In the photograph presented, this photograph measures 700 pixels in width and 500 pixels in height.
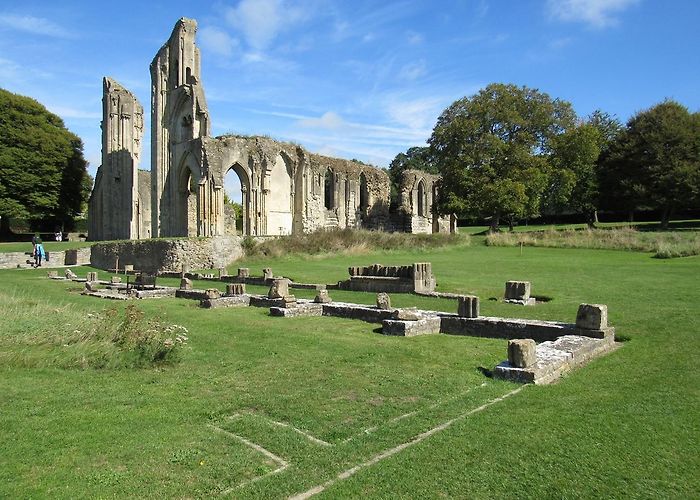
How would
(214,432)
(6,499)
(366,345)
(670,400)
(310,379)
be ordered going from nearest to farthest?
(6,499) < (214,432) < (670,400) < (310,379) < (366,345)

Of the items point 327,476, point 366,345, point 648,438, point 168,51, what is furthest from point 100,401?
point 168,51

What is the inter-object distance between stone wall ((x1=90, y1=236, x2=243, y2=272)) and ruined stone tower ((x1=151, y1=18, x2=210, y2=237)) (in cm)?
874

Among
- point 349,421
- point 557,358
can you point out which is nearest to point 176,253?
point 557,358

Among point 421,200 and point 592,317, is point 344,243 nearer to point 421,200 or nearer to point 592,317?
point 421,200

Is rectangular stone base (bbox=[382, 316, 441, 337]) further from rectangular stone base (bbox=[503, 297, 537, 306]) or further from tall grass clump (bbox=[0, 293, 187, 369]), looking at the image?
tall grass clump (bbox=[0, 293, 187, 369])

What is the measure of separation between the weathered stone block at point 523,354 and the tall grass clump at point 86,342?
15.6 feet

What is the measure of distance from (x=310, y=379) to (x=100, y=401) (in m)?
2.45

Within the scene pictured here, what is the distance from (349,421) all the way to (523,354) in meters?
2.69

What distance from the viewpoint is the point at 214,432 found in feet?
17.4

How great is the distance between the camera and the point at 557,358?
7.53m

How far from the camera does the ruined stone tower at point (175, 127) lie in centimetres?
3647

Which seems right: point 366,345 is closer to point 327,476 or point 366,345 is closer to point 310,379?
point 310,379

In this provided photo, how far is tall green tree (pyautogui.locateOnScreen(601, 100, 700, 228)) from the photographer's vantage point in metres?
38.5

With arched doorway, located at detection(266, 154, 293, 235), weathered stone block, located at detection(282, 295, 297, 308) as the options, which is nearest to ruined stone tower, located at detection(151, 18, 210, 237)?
arched doorway, located at detection(266, 154, 293, 235)
